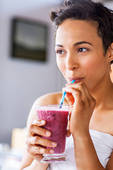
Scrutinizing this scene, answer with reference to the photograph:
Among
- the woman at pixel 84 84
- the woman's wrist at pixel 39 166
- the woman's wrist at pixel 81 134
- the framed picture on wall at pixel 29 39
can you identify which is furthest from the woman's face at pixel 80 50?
the framed picture on wall at pixel 29 39

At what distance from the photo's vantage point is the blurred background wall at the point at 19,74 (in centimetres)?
540

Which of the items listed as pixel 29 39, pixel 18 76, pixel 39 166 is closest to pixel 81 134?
pixel 39 166

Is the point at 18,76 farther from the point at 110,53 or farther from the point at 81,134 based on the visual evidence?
the point at 81,134

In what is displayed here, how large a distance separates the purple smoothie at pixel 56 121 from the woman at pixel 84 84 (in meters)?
0.02

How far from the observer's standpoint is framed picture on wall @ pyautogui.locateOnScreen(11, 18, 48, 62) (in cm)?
559

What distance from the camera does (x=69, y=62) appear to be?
3.79ft

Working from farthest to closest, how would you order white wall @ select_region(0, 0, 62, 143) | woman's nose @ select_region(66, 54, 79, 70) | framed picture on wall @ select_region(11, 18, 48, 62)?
framed picture on wall @ select_region(11, 18, 48, 62), white wall @ select_region(0, 0, 62, 143), woman's nose @ select_region(66, 54, 79, 70)

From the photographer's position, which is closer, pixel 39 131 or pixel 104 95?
pixel 39 131

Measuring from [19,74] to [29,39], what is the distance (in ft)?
2.50

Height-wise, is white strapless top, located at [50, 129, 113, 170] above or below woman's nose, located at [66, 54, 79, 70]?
below

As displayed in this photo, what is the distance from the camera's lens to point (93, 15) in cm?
122

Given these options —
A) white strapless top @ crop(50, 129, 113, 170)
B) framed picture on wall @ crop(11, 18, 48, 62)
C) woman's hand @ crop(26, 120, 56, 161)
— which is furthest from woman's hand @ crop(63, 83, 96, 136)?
framed picture on wall @ crop(11, 18, 48, 62)

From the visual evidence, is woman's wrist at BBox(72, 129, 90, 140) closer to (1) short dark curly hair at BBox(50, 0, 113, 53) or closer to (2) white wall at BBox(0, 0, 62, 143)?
(1) short dark curly hair at BBox(50, 0, 113, 53)

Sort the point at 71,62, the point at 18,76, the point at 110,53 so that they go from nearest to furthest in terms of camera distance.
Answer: the point at 71,62, the point at 110,53, the point at 18,76
